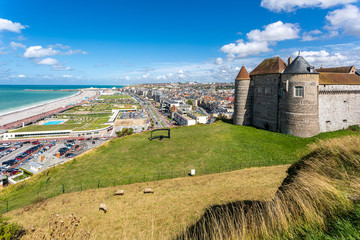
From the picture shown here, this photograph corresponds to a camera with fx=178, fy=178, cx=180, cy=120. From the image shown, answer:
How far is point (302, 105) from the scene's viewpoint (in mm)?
24703

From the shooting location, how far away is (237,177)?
1475 centimetres

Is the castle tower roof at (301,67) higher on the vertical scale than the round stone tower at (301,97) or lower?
higher

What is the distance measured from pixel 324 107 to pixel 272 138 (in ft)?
31.9

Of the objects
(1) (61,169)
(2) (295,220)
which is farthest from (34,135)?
(2) (295,220)

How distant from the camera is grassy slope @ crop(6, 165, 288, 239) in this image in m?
9.51

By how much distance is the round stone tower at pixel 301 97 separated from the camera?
24297mm

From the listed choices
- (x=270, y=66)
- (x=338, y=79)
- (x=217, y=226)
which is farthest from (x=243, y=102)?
(x=217, y=226)

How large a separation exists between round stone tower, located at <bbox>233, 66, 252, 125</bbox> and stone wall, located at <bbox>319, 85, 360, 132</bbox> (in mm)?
10660

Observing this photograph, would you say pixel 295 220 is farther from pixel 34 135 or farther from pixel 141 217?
pixel 34 135

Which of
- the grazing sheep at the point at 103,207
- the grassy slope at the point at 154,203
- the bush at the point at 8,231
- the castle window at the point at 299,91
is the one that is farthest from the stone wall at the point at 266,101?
the bush at the point at 8,231

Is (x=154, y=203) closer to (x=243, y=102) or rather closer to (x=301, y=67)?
(x=301, y=67)

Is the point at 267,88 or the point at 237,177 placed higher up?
the point at 267,88

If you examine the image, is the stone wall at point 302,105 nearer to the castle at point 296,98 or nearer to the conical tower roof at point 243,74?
the castle at point 296,98

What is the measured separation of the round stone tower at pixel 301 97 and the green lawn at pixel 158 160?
1785mm
